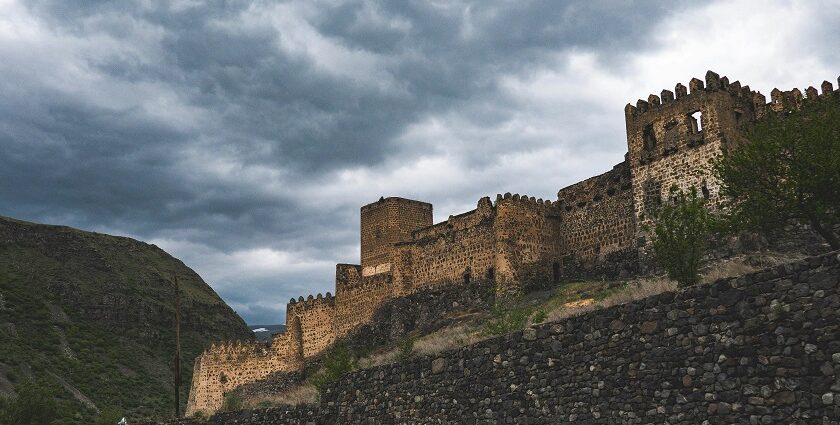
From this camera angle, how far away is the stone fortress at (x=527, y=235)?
28.3 m

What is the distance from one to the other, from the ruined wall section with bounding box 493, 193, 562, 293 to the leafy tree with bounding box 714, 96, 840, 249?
18.1 m

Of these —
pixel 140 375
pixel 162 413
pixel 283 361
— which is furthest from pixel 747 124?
pixel 140 375

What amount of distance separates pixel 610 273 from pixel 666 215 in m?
17.3

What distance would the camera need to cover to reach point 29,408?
4338 centimetres

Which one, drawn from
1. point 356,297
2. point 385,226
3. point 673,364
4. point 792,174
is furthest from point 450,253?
point 673,364

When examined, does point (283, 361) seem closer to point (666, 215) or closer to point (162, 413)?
point (162, 413)

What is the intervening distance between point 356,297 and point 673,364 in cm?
3343

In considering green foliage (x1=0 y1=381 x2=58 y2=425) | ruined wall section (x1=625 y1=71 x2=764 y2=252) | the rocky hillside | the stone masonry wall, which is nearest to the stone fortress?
ruined wall section (x1=625 y1=71 x2=764 y2=252)

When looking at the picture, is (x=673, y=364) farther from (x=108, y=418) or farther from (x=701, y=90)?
(x=108, y=418)

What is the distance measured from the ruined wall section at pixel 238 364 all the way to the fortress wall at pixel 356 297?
3.39 m

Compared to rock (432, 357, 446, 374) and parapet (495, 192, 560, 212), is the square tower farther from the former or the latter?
→ rock (432, 357, 446, 374)

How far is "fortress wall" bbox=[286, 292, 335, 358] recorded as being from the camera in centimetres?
4491

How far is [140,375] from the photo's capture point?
67438 mm

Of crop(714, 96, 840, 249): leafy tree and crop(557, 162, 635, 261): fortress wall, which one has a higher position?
crop(557, 162, 635, 261): fortress wall
